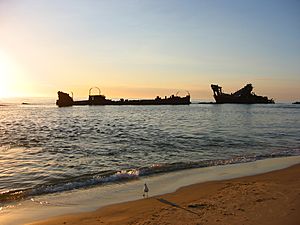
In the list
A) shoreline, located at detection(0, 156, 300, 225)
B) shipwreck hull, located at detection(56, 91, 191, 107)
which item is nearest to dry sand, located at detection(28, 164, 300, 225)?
shoreline, located at detection(0, 156, 300, 225)

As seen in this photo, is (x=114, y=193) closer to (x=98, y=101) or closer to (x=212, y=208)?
(x=212, y=208)

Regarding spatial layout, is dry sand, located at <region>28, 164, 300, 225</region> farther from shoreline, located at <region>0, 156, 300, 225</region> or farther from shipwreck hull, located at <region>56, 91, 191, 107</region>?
shipwreck hull, located at <region>56, 91, 191, 107</region>

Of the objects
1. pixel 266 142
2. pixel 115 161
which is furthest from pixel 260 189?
pixel 266 142

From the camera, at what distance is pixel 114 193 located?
9.52m

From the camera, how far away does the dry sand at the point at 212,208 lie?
651 cm

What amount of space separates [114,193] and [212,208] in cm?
340

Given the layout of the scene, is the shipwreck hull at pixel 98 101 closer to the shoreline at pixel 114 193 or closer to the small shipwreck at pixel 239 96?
the small shipwreck at pixel 239 96

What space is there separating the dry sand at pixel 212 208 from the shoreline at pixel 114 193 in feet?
1.64

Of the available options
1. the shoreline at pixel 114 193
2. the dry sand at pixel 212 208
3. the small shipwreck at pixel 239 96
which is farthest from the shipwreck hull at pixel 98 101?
the dry sand at pixel 212 208

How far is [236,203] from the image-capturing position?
758 cm

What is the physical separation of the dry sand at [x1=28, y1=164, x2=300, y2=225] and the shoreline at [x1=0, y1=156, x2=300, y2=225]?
1.64 feet

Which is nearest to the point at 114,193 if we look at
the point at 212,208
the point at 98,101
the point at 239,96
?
the point at 212,208

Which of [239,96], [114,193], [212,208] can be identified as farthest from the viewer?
[239,96]

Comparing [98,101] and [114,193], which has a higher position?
[98,101]
